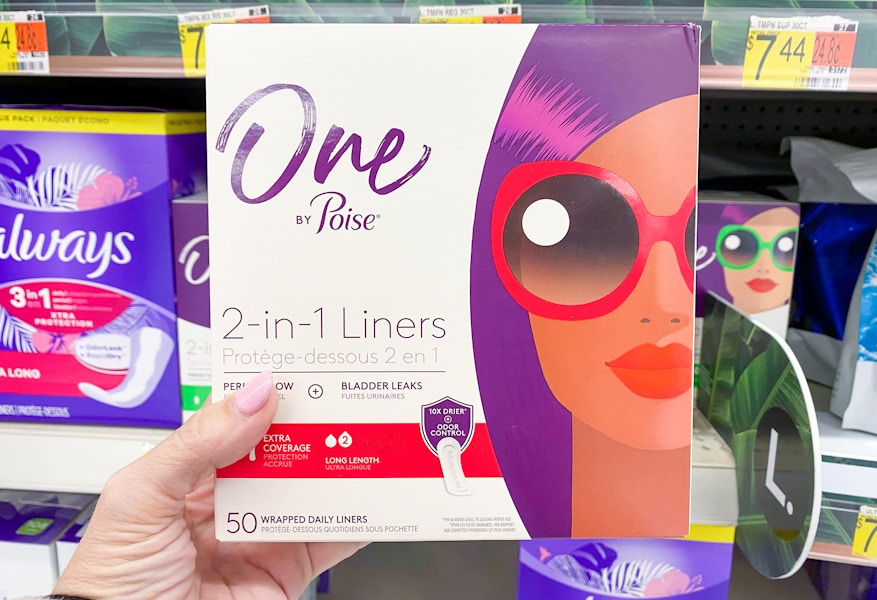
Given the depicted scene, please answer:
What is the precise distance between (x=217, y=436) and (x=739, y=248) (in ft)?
2.14

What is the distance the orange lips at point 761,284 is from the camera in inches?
33.0

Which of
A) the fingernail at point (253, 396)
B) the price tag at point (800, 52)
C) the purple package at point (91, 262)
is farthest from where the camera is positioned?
the purple package at point (91, 262)

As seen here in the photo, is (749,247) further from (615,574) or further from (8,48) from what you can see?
(8,48)

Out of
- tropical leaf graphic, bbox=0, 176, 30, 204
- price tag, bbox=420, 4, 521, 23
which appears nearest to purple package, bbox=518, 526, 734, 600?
price tag, bbox=420, 4, 521, 23

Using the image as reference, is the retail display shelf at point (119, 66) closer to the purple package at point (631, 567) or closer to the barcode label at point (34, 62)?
the barcode label at point (34, 62)

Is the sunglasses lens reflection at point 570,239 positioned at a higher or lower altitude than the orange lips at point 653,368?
higher

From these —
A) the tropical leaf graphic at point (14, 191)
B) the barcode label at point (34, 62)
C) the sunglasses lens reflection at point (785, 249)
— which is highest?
the barcode label at point (34, 62)

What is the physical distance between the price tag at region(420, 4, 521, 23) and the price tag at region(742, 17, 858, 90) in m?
0.25

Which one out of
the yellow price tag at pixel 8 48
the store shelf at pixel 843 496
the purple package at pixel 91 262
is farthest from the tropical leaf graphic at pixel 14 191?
the store shelf at pixel 843 496

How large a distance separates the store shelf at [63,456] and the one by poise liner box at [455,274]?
0.31 metres

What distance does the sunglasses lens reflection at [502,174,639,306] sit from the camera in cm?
58

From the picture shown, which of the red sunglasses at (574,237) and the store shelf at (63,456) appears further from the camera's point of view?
the store shelf at (63,456)

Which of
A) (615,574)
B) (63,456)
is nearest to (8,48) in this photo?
(63,456)

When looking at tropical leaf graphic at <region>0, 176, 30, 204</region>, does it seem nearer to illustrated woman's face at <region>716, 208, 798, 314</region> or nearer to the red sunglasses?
the red sunglasses
